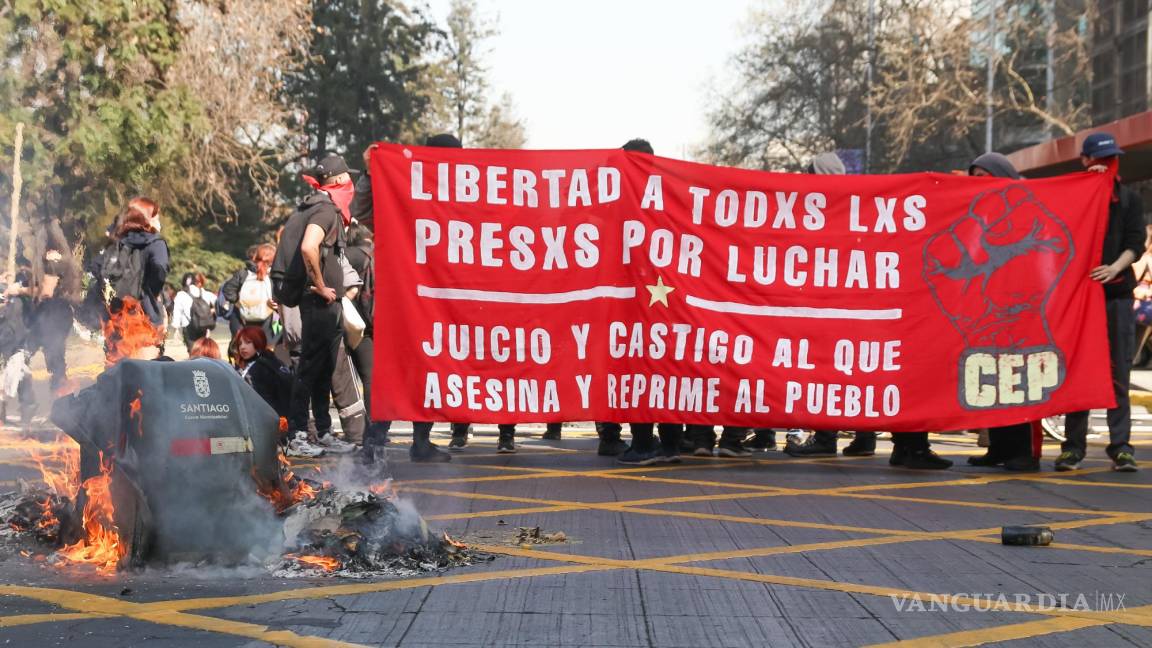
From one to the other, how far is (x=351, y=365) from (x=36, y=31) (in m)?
16.6

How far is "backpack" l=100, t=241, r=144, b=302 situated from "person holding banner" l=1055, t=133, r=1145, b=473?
6.81 metres

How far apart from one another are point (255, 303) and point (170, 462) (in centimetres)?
875

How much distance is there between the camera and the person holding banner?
974 centimetres

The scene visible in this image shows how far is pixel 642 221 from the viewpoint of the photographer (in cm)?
953

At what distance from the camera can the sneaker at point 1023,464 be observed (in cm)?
982

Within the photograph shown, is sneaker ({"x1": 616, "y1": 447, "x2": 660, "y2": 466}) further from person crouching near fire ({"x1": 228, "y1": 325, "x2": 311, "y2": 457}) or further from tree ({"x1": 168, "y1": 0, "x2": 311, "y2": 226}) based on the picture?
tree ({"x1": 168, "y1": 0, "x2": 311, "y2": 226})

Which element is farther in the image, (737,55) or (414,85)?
(414,85)

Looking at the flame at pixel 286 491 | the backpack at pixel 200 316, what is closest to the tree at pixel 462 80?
the backpack at pixel 200 316

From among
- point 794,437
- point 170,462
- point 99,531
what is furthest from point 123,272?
point 170,462

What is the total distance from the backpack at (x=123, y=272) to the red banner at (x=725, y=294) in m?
3.01

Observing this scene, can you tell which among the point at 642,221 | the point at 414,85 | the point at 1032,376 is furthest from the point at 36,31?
the point at 414,85

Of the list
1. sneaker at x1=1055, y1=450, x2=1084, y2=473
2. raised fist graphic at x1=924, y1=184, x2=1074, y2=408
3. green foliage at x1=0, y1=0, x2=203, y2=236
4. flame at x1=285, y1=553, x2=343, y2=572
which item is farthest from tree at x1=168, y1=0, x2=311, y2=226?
flame at x1=285, y1=553, x2=343, y2=572

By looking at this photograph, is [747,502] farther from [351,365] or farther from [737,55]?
[737,55]

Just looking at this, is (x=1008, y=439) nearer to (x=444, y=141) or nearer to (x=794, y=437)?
(x=794, y=437)
